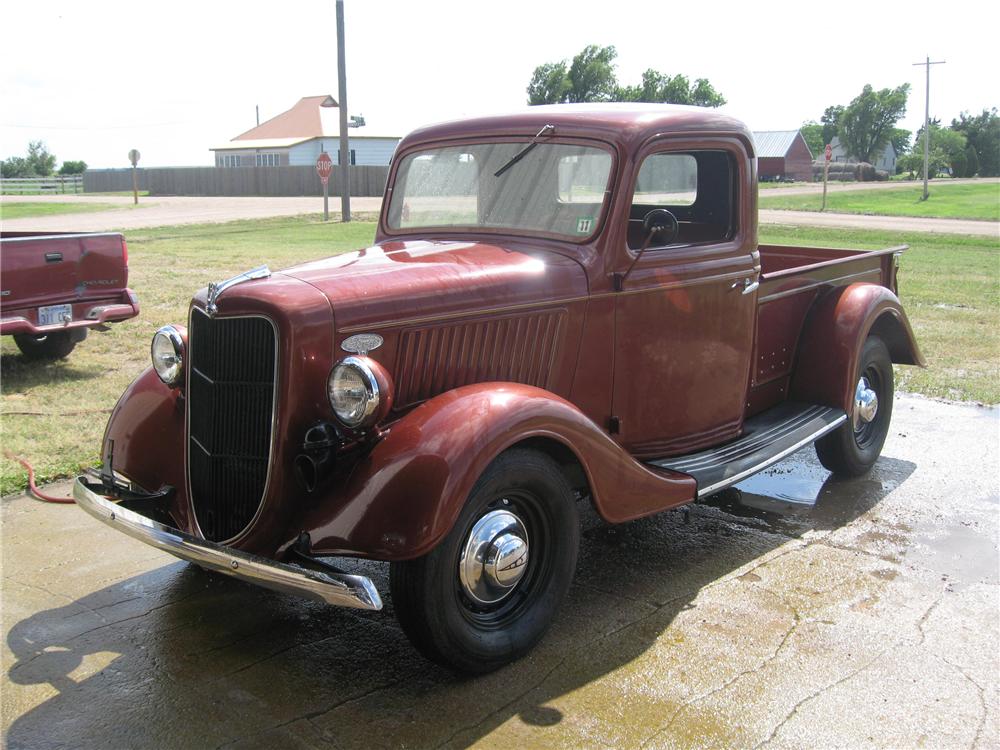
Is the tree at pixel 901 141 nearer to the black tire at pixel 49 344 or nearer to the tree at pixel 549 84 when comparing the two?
the tree at pixel 549 84

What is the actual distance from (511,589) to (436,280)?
3.85 ft

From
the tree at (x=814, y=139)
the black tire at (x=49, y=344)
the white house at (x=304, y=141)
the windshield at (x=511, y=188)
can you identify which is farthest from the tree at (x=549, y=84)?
the windshield at (x=511, y=188)

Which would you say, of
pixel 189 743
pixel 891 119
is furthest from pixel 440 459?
pixel 891 119

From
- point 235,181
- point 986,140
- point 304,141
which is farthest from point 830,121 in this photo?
point 235,181

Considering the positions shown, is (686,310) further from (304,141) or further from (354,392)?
(304,141)

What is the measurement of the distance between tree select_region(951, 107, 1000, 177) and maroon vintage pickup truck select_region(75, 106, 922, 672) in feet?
259

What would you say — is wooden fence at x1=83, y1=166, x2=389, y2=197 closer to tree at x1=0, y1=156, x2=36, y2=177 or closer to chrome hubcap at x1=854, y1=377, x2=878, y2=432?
tree at x1=0, y1=156, x2=36, y2=177

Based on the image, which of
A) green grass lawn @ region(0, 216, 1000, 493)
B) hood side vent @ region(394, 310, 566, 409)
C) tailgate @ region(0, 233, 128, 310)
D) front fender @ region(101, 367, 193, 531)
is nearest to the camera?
hood side vent @ region(394, 310, 566, 409)

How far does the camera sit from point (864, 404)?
17.9 ft

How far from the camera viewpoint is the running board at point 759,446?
416 cm

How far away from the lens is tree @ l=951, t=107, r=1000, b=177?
7306 centimetres

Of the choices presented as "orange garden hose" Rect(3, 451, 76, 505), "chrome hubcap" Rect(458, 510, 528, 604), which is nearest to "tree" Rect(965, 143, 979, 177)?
"orange garden hose" Rect(3, 451, 76, 505)

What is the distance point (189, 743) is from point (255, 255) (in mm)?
14043

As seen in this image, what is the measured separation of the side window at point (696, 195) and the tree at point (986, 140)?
258 ft
